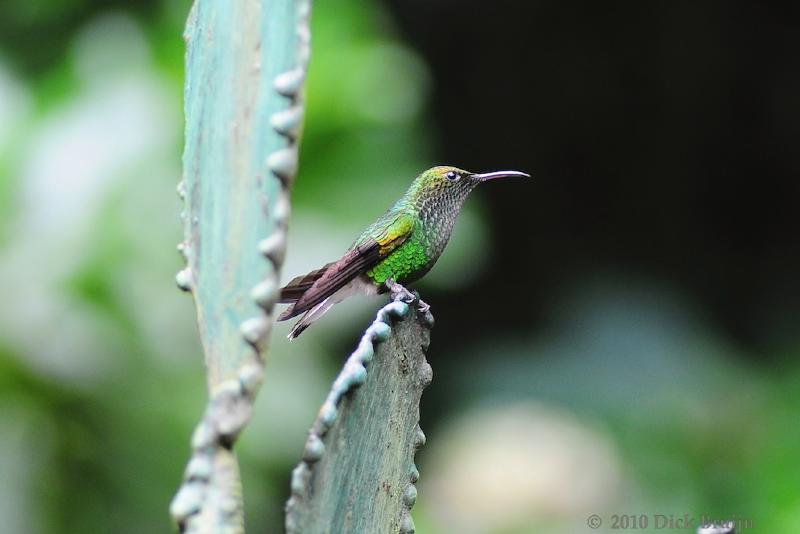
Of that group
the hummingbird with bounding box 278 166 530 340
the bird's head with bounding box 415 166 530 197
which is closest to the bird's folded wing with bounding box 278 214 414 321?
the hummingbird with bounding box 278 166 530 340

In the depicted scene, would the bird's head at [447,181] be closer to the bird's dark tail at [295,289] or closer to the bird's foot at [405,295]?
the bird's foot at [405,295]

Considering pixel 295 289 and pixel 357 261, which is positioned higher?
pixel 357 261

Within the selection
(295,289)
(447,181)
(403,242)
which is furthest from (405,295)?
(447,181)

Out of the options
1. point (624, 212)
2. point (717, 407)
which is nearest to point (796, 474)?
point (717, 407)

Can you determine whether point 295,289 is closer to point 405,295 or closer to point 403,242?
point 405,295

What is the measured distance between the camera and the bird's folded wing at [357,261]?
1644 mm

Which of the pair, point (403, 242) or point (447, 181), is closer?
point (403, 242)

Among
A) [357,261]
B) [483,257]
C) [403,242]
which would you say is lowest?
[357,261]

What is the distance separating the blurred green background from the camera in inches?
161

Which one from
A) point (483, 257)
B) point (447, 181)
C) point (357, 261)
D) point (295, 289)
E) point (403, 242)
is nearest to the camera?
point (295, 289)

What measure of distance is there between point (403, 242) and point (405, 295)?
1.00ft

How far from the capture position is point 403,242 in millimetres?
1955

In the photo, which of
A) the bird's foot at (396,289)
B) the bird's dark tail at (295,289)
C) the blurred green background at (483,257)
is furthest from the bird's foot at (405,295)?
the blurred green background at (483,257)

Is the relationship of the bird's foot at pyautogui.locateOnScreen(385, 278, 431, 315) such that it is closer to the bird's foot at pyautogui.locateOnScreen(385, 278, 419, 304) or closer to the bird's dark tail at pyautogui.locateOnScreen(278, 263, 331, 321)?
the bird's foot at pyautogui.locateOnScreen(385, 278, 419, 304)
